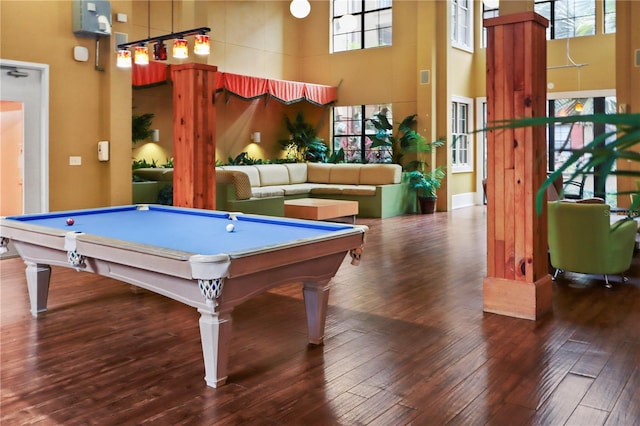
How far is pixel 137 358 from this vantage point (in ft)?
10.5

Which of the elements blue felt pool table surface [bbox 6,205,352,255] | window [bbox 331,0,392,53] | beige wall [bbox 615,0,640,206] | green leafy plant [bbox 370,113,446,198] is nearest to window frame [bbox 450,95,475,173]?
green leafy plant [bbox 370,113,446,198]

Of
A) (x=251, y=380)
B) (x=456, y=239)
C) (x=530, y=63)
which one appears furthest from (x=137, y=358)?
(x=456, y=239)

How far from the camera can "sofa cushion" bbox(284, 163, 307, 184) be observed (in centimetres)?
1141

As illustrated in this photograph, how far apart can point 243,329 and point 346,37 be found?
34.3 feet

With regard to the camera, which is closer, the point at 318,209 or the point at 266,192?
the point at 318,209

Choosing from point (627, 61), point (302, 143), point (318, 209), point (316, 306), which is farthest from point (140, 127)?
point (627, 61)

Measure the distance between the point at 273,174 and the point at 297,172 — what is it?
79 cm

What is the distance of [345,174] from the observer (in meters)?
11.3

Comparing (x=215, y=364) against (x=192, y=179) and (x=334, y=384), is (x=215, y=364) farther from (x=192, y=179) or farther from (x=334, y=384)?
(x=192, y=179)

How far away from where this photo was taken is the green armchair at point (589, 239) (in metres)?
4.77

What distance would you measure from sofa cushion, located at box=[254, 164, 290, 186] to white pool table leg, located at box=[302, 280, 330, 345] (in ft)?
24.2

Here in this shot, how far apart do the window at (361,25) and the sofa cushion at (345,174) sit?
3.09 meters

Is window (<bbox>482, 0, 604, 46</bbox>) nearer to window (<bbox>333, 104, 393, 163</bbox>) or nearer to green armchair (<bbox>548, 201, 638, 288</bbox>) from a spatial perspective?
window (<bbox>333, 104, 393, 163</bbox>)

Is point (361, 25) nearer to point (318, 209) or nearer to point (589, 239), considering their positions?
point (318, 209)
